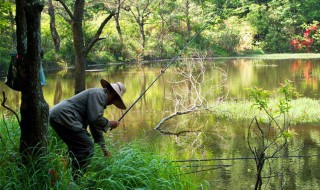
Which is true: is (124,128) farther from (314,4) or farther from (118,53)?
(314,4)

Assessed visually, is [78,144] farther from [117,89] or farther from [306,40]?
[306,40]

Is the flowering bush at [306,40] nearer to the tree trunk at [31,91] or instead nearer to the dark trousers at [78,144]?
the dark trousers at [78,144]

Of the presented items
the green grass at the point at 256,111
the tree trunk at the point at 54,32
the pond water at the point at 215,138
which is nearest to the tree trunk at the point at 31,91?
the pond water at the point at 215,138

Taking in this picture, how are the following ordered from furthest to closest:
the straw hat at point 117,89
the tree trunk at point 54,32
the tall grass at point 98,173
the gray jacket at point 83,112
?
the tree trunk at point 54,32 < the straw hat at point 117,89 < the gray jacket at point 83,112 < the tall grass at point 98,173

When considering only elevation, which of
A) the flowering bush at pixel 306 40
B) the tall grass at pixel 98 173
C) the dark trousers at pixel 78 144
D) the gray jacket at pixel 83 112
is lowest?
the tall grass at pixel 98 173

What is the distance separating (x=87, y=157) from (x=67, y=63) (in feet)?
82.6

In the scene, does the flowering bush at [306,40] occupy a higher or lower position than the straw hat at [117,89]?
higher

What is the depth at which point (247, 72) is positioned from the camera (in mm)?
23062

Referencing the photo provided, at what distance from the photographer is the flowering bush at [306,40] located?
127 feet

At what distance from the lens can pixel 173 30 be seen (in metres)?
37.1

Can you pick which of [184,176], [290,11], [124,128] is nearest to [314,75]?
[124,128]

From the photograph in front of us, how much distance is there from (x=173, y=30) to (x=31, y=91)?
3399cm

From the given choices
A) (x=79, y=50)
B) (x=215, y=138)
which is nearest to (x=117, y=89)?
(x=79, y=50)

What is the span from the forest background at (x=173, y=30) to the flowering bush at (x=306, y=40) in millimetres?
48
